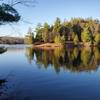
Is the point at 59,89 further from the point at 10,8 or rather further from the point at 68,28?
the point at 68,28

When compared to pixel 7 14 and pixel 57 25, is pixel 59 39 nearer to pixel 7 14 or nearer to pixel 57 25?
pixel 57 25

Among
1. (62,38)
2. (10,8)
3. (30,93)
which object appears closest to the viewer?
(10,8)

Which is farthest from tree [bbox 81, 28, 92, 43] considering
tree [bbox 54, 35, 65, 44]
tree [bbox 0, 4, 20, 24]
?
tree [bbox 0, 4, 20, 24]

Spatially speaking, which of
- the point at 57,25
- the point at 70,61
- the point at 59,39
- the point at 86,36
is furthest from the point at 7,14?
the point at 57,25

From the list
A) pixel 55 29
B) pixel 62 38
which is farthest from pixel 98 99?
pixel 55 29

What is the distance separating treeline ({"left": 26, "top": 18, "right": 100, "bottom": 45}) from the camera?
118 meters

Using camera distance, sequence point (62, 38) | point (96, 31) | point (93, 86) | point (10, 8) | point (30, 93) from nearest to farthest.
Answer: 1. point (10, 8)
2. point (30, 93)
3. point (93, 86)
4. point (62, 38)
5. point (96, 31)

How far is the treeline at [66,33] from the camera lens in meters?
118

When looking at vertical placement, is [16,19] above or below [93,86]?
above

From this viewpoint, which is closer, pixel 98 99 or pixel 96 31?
pixel 98 99

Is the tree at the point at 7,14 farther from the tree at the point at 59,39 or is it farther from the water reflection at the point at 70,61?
the tree at the point at 59,39

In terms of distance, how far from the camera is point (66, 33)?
126750mm

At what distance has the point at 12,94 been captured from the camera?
1555cm

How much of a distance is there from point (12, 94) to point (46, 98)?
2147 millimetres
